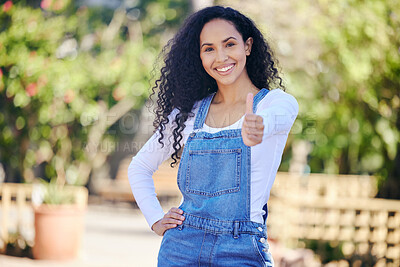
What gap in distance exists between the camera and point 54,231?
6.09 m

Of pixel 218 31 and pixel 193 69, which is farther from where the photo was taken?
pixel 193 69

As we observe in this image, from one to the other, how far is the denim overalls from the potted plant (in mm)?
4502

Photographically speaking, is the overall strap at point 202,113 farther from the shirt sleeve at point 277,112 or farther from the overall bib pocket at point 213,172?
the shirt sleeve at point 277,112

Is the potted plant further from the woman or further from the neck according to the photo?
the neck

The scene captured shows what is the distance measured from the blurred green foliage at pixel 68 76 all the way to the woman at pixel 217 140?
545 centimetres

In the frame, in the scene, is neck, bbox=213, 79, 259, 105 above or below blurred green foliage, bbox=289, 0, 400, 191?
below

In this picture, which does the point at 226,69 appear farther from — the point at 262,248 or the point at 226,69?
the point at 262,248

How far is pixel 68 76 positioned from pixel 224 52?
6.31 m

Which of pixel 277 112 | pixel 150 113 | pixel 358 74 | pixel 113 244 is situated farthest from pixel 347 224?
pixel 277 112

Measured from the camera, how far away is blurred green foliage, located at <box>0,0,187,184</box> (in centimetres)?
724

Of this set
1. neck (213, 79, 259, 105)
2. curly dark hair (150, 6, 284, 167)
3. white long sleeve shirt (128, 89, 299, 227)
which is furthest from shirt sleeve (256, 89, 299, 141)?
curly dark hair (150, 6, 284, 167)

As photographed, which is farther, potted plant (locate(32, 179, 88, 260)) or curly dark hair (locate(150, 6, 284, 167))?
potted plant (locate(32, 179, 88, 260))

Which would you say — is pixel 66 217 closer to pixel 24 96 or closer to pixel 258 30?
pixel 24 96

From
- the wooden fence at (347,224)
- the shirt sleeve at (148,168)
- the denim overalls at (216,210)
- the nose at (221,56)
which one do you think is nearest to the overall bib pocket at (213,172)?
the denim overalls at (216,210)
